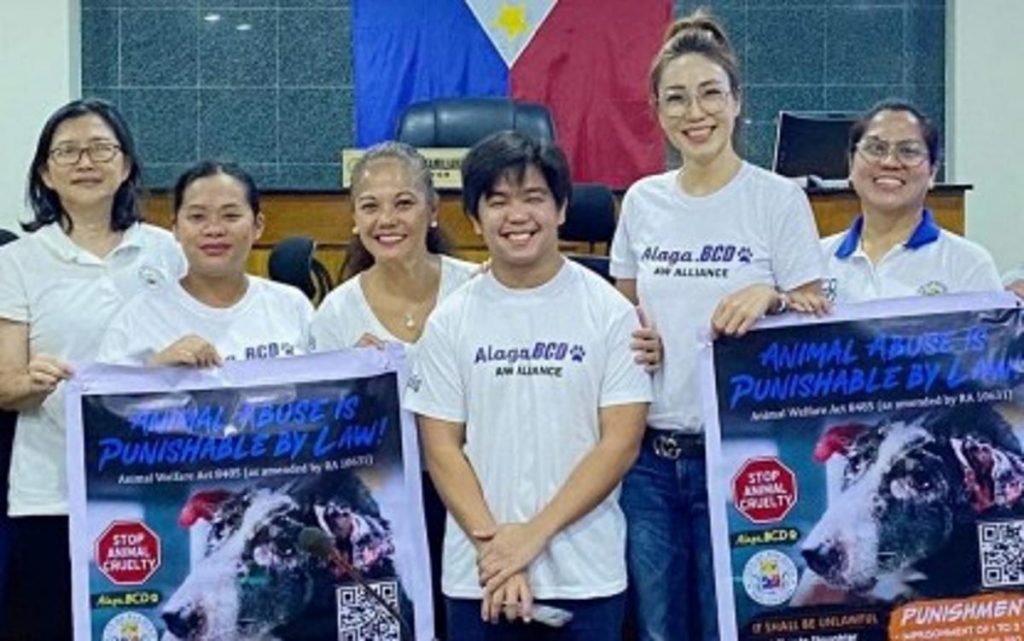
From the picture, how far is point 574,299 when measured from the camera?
2.73 m

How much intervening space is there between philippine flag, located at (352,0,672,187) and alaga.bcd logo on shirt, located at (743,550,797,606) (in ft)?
18.7

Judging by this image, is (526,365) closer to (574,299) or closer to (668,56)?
(574,299)

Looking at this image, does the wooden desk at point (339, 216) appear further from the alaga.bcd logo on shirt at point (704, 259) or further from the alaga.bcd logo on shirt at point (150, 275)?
the alaga.bcd logo on shirt at point (704, 259)

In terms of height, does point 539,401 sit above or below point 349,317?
below

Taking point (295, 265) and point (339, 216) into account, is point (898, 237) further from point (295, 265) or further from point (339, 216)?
point (339, 216)

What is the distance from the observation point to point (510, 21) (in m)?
8.46

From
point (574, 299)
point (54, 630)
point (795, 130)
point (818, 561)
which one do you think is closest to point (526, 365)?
point (574, 299)

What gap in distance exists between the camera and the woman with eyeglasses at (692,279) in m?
2.73

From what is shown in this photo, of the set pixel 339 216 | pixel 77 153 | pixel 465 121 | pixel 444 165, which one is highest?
pixel 465 121

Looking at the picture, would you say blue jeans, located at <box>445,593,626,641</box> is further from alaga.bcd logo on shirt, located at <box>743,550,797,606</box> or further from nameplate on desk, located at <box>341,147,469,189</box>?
nameplate on desk, located at <box>341,147,469,189</box>

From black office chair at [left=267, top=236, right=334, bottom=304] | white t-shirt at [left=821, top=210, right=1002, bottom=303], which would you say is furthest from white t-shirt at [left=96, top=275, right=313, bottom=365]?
black office chair at [left=267, top=236, right=334, bottom=304]

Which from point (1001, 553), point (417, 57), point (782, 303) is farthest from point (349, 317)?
point (417, 57)

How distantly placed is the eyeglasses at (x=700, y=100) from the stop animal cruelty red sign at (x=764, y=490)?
0.73 meters

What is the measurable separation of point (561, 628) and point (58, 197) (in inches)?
59.3
